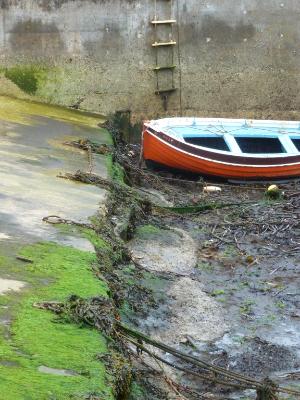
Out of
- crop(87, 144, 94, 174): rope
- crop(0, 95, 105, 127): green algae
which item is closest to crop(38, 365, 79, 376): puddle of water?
crop(87, 144, 94, 174): rope

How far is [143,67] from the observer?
16.1m

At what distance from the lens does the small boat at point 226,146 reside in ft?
45.3

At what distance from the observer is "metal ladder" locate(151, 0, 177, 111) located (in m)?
16.0

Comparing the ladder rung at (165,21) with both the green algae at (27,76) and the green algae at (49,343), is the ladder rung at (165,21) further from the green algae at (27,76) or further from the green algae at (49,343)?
the green algae at (49,343)

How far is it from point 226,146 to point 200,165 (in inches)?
42.4

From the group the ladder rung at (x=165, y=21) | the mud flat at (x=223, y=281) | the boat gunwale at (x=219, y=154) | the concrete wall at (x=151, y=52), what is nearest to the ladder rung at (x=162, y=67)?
the concrete wall at (x=151, y=52)

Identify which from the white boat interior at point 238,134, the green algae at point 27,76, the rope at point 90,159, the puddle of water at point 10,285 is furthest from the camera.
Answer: the green algae at point 27,76

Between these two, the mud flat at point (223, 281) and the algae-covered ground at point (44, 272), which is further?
the mud flat at point (223, 281)

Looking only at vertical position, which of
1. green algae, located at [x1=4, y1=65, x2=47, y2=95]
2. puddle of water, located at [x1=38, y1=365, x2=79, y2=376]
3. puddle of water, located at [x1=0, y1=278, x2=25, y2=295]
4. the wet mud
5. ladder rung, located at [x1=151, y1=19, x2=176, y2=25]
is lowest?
the wet mud

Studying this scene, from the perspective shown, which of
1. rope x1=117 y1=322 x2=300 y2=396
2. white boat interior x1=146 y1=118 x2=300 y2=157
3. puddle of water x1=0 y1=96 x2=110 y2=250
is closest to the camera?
rope x1=117 y1=322 x2=300 y2=396

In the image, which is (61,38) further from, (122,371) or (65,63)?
(122,371)

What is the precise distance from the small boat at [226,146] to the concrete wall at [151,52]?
1.53 meters

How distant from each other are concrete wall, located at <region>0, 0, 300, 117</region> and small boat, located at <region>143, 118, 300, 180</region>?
Result: 60.3 inches

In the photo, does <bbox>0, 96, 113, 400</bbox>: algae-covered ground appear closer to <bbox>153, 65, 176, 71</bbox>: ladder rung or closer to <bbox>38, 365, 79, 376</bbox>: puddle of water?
<bbox>38, 365, 79, 376</bbox>: puddle of water
